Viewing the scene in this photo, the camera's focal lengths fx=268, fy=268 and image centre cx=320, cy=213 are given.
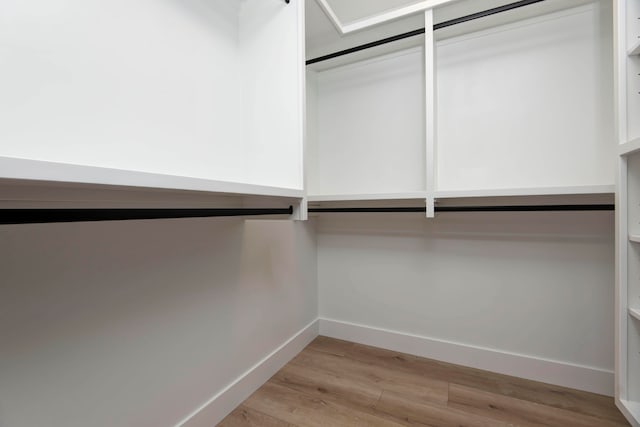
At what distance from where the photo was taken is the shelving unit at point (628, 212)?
3.27 ft

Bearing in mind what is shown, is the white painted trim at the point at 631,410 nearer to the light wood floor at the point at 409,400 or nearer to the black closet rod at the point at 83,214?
the light wood floor at the point at 409,400

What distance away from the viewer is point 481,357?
1589 millimetres

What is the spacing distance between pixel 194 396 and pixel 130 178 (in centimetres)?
103

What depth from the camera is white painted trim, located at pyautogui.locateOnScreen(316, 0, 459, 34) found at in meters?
1.34

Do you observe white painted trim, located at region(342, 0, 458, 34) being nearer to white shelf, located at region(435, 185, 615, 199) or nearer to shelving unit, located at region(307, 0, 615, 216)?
shelving unit, located at region(307, 0, 615, 216)

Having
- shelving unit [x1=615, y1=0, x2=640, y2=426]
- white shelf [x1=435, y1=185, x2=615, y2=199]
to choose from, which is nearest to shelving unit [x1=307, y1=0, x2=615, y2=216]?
white shelf [x1=435, y1=185, x2=615, y2=199]

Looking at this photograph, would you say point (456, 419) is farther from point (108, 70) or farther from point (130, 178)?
point (108, 70)

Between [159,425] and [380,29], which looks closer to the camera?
[159,425]

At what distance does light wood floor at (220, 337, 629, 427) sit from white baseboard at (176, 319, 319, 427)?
0.03 meters

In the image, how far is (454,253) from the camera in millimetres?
1664

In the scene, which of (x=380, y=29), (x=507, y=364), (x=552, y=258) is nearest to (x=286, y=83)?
(x=380, y=29)

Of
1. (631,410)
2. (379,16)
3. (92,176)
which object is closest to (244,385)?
(92,176)

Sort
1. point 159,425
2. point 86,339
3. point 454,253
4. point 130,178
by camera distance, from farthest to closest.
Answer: point 454,253
point 159,425
point 86,339
point 130,178

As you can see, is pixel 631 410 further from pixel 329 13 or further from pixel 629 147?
pixel 329 13
